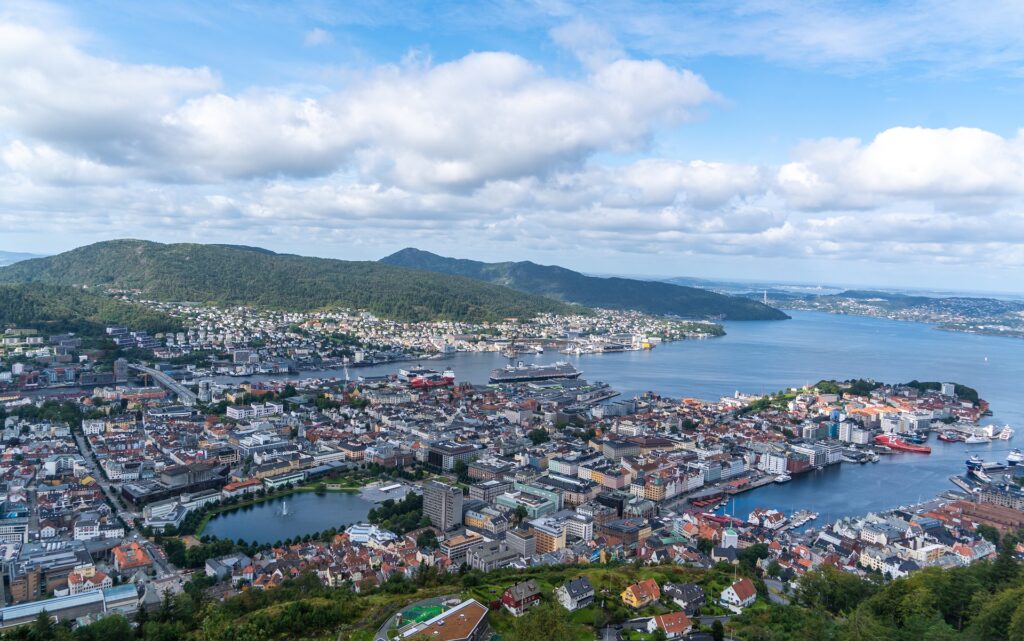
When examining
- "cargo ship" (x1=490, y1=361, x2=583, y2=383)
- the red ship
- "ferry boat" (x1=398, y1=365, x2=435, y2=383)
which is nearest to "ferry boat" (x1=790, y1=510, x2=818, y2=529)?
the red ship

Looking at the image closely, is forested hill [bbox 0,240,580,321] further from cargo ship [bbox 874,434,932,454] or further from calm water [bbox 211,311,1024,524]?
cargo ship [bbox 874,434,932,454]

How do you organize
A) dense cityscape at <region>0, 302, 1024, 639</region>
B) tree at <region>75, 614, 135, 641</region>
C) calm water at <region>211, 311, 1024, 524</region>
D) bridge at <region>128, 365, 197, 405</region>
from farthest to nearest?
1. bridge at <region>128, 365, 197, 405</region>
2. calm water at <region>211, 311, 1024, 524</region>
3. dense cityscape at <region>0, 302, 1024, 639</region>
4. tree at <region>75, 614, 135, 641</region>

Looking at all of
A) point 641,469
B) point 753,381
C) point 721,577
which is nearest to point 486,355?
point 753,381

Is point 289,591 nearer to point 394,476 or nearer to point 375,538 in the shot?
point 375,538

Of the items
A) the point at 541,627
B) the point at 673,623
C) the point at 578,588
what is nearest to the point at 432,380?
the point at 578,588

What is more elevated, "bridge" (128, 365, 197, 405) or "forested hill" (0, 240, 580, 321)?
"forested hill" (0, 240, 580, 321)

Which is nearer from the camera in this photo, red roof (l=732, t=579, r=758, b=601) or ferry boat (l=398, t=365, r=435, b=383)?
red roof (l=732, t=579, r=758, b=601)

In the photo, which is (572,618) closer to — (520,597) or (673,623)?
(520,597)
